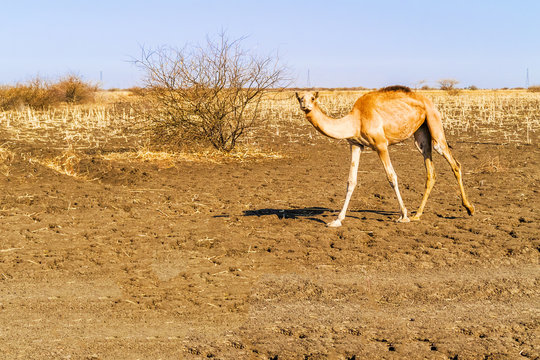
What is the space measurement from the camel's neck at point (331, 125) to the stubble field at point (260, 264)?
51.8 inches

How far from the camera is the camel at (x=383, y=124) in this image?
8.14 meters

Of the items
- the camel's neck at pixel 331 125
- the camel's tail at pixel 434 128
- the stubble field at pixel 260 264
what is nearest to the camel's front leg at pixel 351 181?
the stubble field at pixel 260 264

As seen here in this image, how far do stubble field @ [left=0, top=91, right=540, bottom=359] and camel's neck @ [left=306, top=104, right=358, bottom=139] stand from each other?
1.32 metres

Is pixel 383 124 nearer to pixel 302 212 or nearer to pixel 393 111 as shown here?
pixel 393 111

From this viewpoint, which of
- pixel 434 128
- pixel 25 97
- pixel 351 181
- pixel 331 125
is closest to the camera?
pixel 331 125

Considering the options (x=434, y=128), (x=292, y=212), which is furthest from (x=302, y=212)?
(x=434, y=128)

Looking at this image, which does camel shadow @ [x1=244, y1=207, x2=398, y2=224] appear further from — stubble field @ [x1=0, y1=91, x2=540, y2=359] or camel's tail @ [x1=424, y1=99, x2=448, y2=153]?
camel's tail @ [x1=424, y1=99, x2=448, y2=153]

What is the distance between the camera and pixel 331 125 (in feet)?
26.5

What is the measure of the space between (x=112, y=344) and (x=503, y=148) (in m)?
14.3

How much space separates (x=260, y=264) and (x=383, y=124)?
2.72 metres

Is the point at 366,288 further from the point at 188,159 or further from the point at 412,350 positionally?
the point at 188,159

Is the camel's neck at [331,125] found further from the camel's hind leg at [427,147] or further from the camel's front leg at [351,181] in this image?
the camel's hind leg at [427,147]

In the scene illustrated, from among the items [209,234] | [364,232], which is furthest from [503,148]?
[209,234]

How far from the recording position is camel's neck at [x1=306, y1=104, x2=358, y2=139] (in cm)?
794
